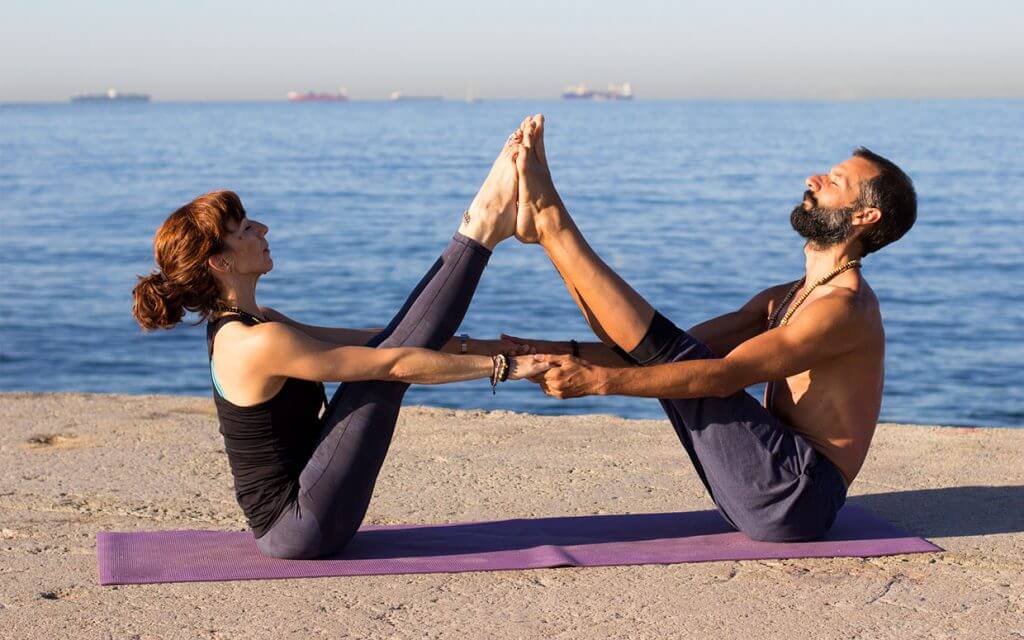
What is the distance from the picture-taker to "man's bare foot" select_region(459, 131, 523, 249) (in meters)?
4.25

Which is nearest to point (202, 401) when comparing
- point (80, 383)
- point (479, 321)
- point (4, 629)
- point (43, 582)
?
point (43, 582)

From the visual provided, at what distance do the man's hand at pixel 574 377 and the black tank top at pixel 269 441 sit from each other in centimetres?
81

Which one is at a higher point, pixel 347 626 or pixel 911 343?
pixel 347 626

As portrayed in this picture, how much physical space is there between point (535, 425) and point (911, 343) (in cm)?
1032

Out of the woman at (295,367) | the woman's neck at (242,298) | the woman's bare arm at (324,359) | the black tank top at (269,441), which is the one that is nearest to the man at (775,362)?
the woman at (295,367)

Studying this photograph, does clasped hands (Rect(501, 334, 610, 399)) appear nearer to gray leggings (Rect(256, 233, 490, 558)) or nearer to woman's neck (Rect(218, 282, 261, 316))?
gray leggings (Rect(256, 233, 490, 558))

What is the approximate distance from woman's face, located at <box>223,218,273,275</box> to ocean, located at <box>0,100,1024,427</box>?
7.48 m

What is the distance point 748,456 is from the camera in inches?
167

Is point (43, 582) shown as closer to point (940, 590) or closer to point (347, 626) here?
point (347, 626)

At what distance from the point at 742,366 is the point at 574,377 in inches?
22.3

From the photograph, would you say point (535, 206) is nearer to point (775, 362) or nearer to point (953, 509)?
point (775, 362)

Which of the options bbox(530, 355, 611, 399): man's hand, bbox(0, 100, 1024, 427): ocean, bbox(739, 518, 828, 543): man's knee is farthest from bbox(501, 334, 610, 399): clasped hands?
bbox(0, 100, 1024, 427): ocean

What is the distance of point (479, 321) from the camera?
17.2 meters

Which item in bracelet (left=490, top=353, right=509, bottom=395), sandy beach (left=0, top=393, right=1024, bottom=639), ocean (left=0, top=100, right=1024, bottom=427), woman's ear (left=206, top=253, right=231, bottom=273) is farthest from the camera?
ocean (left=0, top=100, right=1024, bottom=427)
